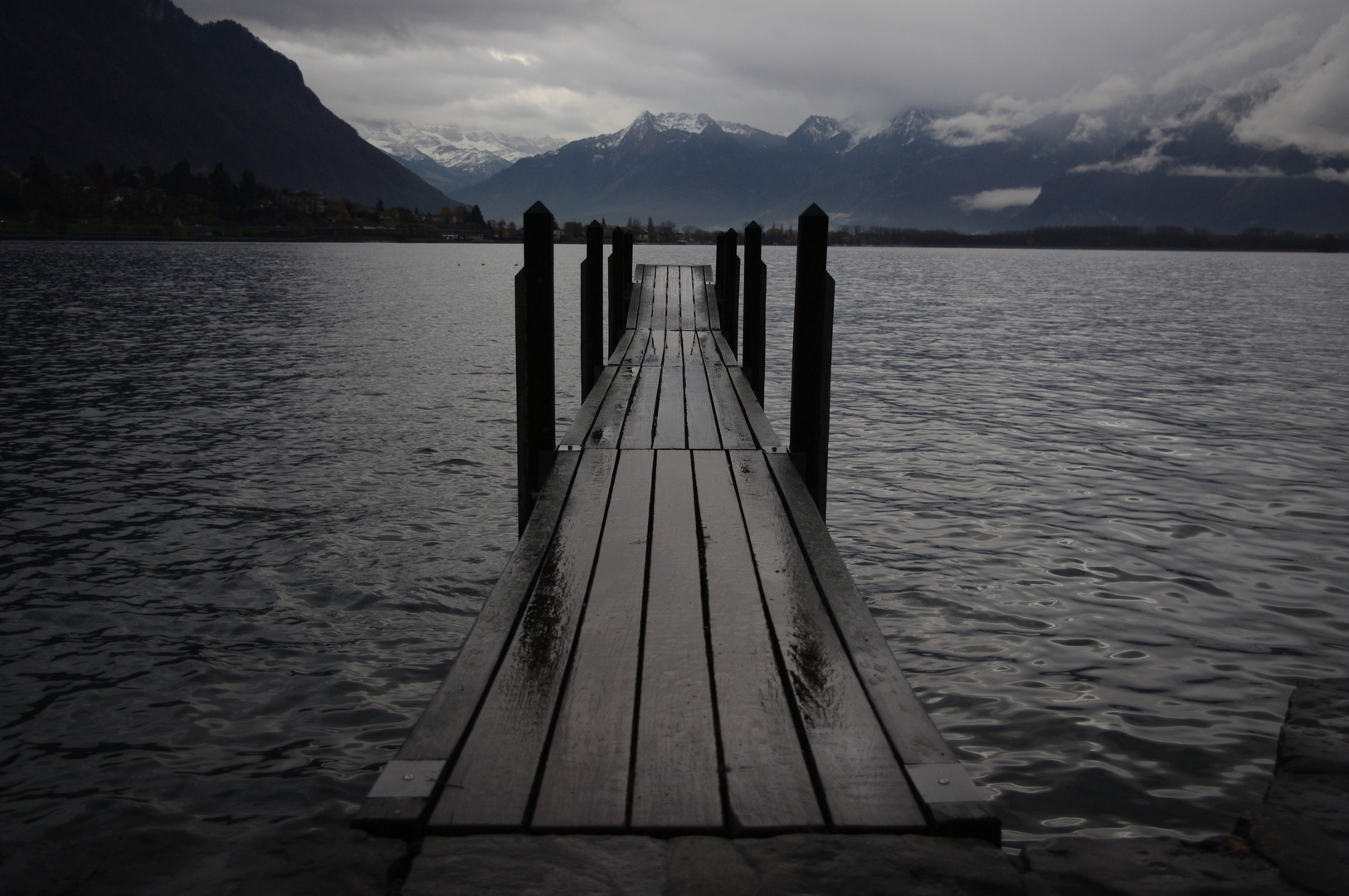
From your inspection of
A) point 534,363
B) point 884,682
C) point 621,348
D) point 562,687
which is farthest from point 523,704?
point 621,348

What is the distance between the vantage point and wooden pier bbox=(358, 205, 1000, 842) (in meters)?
2.63

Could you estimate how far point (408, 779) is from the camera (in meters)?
2.70

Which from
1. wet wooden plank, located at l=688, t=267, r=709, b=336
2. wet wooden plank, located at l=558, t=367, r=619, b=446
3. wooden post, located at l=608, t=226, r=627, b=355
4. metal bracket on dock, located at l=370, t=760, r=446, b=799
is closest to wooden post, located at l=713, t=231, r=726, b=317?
wet wooden plank, located at l=688, t=267, r=709, b=336

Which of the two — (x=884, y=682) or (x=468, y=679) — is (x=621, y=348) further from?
(x=884, y=682)

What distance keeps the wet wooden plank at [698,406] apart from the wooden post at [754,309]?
0.83 m

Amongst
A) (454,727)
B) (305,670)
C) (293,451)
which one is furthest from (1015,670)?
(293,451)

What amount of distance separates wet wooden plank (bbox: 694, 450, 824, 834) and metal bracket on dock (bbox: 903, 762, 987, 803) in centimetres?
31

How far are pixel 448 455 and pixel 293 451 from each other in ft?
6.54

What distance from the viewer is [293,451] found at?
11.9 metres

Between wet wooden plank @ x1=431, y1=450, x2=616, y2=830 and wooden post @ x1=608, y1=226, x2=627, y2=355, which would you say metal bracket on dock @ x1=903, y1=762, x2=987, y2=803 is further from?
wooden post @ x1=608, y1=226, x2=627, y2=355

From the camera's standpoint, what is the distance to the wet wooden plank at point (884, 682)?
2.58 m

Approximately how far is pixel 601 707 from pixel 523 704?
0.27 meters

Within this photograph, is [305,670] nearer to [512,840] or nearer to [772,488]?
[772,488]

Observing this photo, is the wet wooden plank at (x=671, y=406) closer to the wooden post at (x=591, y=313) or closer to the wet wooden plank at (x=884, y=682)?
the wooden post at (x=591, y=313)
